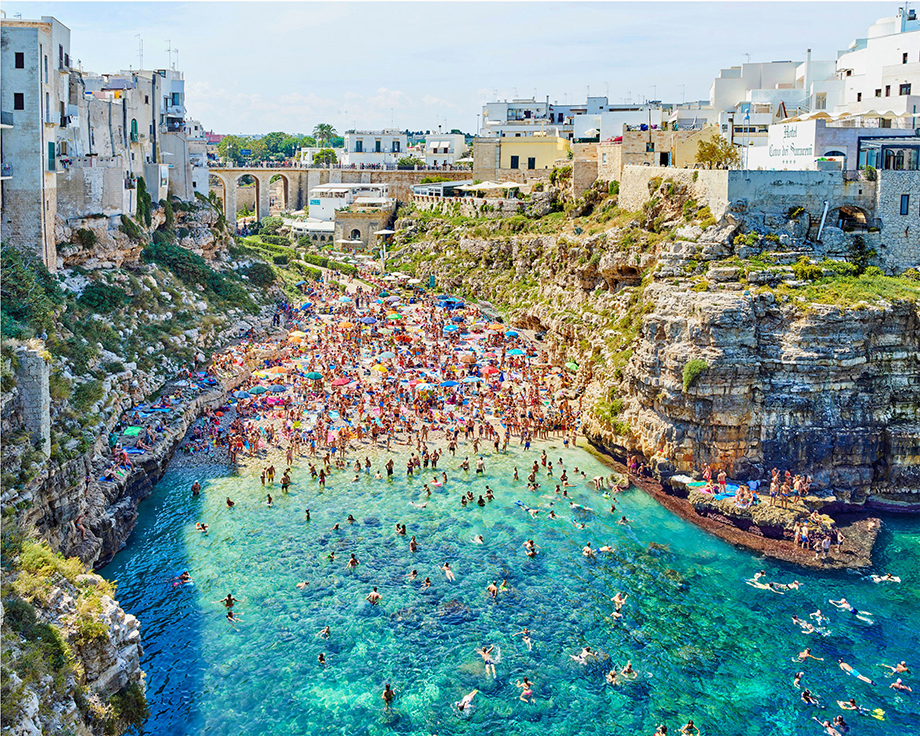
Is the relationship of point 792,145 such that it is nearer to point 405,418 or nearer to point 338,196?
point 405,418

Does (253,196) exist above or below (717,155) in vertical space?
above

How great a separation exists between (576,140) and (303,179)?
45635 mm

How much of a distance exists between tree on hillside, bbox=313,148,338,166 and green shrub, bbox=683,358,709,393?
3205 inches

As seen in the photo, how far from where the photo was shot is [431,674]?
2291 centimetres

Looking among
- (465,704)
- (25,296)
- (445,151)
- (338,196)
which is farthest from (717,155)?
(445,151)

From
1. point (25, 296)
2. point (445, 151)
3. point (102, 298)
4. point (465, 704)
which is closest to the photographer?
point (465, 704)

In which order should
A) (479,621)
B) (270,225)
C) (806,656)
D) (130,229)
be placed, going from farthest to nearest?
(270,225) < (130,229) < (479,621) < (806,656)

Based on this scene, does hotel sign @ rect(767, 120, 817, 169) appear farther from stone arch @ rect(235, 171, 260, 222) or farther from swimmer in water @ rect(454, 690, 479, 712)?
stone arch @ rect(235, 171, 260, 222)

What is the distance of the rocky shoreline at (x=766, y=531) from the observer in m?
28.4

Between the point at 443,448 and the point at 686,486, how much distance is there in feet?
36.1

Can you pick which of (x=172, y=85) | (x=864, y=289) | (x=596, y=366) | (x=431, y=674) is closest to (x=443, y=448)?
(x=596, y=366)

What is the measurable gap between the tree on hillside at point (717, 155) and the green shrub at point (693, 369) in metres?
14.3

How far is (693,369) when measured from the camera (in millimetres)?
32031

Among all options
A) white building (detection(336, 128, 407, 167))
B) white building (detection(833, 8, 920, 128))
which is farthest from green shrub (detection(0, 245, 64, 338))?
white building (detection(336, 128, 407, 167))
